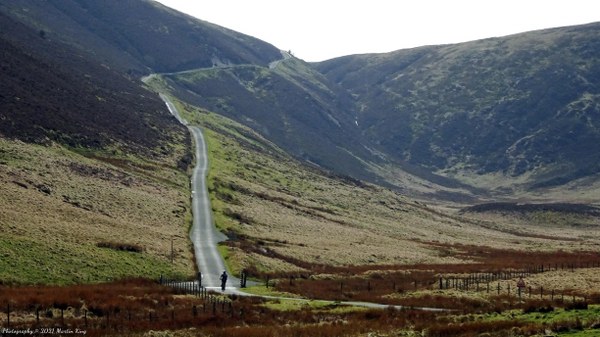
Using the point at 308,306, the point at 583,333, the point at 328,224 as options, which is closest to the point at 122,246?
the point at 308,306

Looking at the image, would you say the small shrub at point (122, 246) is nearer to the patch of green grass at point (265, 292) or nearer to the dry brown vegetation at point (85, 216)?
the dry brown vegetation at point (85, 216)

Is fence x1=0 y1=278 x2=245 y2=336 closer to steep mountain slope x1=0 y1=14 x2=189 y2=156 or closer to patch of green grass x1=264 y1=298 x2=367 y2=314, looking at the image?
patch of green grass x1=264 y1=298 x2=367 y2=314

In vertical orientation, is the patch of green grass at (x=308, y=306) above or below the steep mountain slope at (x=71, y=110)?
below

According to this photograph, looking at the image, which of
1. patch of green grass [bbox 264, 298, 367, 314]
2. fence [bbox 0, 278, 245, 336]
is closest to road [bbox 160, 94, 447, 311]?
patch of green grass [bbox 264, 298, 367, 314]

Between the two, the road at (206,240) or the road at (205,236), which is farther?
the road at (205,236)

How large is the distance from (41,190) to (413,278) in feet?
144

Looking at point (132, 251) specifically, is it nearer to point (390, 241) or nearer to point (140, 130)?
point (390, 241)

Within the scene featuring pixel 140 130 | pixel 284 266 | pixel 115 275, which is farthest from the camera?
pixel 140 130

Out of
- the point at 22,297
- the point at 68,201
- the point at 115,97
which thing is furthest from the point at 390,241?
the point at 115,97

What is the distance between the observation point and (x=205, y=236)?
82.0 meters

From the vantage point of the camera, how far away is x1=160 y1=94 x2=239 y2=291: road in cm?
6020

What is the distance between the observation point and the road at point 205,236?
60.2 metres

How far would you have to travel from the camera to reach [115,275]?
176 feet

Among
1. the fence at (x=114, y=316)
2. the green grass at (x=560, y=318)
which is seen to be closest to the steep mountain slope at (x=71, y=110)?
the fence at (x=114, y=316)
